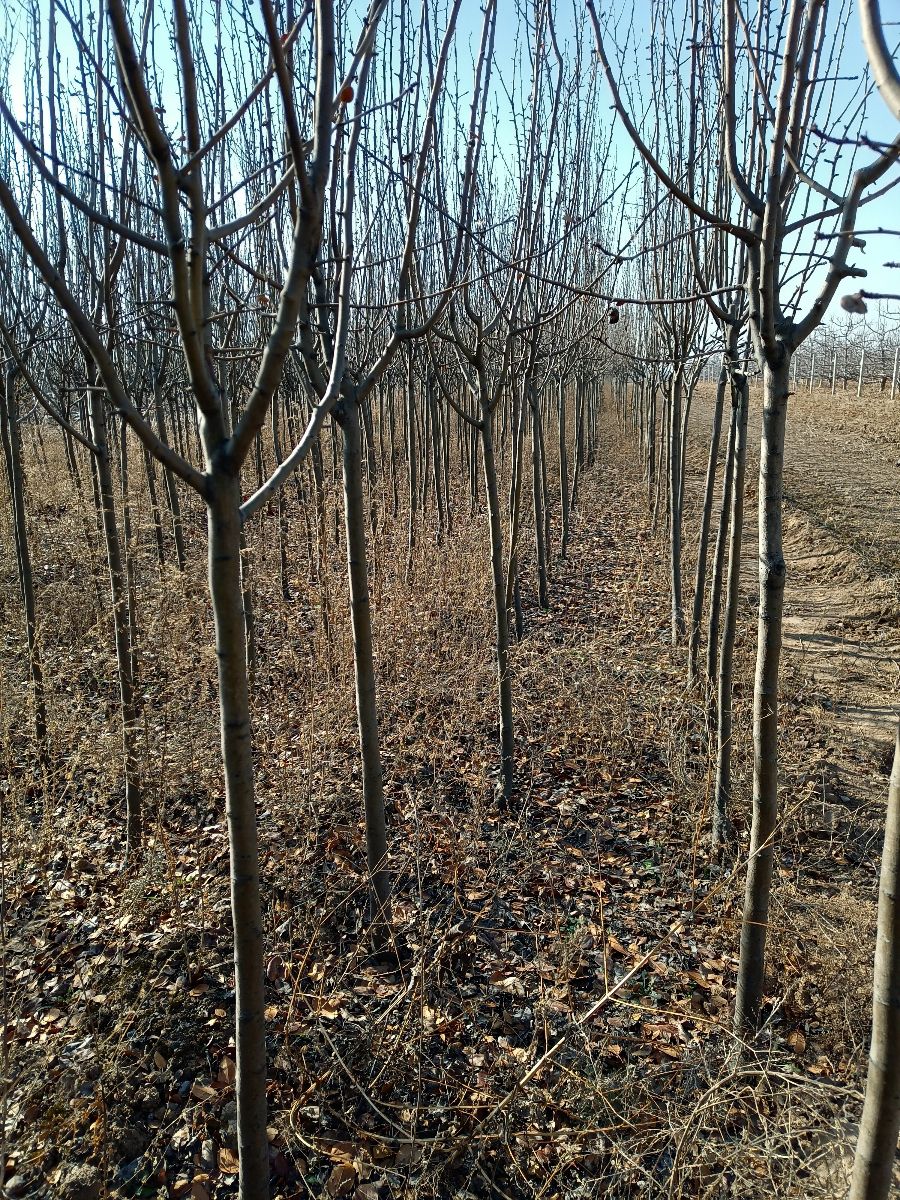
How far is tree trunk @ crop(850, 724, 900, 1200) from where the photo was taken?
3.55 ft

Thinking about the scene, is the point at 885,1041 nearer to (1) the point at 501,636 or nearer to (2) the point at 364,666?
(2) the point at 364,666

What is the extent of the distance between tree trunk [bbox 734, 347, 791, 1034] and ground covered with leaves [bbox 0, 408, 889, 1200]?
19cm

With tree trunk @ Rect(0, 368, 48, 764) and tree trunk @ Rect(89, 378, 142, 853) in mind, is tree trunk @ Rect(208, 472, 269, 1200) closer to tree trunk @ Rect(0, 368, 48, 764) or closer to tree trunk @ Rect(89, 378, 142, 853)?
tree trunk @ Rect(89, 378, 142, 853)

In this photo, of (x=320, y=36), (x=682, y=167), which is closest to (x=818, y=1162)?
(x=320, y=36)

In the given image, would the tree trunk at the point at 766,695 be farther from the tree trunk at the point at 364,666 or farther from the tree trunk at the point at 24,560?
the tree trunk at the point at 24,560

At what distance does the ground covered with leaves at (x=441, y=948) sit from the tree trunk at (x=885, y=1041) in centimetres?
52

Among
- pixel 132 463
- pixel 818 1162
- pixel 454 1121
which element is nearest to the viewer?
pixel 818 1162

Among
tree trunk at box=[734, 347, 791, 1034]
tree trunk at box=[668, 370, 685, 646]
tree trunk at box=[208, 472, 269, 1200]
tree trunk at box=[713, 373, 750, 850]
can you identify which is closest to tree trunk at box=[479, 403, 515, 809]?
tree trunk at box=[713, 373, 750, 850]

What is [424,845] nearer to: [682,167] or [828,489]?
[682,167]

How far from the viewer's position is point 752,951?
7.43 ft

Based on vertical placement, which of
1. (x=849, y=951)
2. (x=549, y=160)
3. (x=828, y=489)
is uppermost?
(x=549, y=160)

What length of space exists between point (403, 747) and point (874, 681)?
347 cm

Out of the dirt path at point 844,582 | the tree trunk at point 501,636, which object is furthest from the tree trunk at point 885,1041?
the dirt path at point 844,582

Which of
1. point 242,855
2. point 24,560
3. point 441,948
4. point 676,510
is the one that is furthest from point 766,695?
point 24,560
